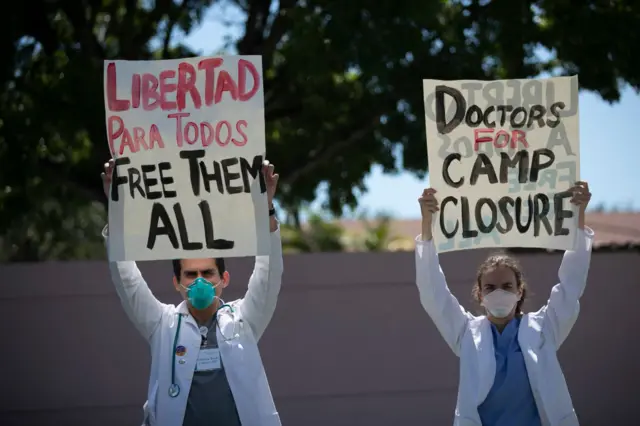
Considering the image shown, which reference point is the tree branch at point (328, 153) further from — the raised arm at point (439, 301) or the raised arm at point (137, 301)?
the raised arm at point (137, 301)

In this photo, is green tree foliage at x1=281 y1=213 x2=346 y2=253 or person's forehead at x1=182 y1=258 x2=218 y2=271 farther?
green tree foliage at x1=281 y1=213 x2=346 y2=253

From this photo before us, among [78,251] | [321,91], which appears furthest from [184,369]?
[78,251]

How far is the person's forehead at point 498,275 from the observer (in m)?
4.68

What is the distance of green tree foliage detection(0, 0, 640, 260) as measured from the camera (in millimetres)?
9703

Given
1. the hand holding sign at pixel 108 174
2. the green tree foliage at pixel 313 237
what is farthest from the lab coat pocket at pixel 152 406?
the green tree foliage at pixel 313 237

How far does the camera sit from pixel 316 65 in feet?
31.6

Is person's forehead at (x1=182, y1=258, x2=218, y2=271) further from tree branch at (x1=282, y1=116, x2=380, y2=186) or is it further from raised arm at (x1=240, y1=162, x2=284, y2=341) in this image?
tree branch at (x1=282, y1=116, x2=380, y2=186)

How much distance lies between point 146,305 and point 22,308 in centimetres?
499

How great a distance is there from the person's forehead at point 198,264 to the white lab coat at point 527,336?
956mm

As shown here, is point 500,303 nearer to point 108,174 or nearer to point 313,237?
point 108,174

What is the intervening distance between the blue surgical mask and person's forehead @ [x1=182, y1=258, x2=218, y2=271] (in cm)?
17

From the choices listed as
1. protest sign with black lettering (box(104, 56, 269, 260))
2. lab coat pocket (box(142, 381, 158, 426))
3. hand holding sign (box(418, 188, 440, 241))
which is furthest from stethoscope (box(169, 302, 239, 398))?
hand holding sign (box(418, 188, 440, 241))

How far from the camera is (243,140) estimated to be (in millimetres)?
4898

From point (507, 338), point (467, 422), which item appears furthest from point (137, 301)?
point (507, 338)
